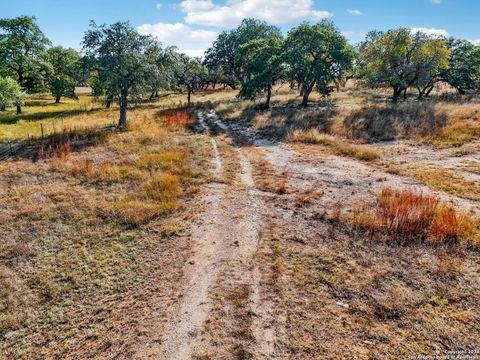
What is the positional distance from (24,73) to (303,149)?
119 feet

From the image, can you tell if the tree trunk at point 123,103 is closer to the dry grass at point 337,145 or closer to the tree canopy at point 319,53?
the dry grass at point 337,145

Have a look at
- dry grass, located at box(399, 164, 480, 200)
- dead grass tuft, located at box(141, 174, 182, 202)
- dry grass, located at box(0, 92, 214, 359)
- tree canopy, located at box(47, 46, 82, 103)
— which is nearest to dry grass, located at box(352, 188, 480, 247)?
dry grass, located at box(399, 164, 480, 200)

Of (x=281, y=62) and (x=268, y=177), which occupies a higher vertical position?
(x=281, y=62)

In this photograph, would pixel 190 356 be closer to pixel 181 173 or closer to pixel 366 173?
pixel 181 173

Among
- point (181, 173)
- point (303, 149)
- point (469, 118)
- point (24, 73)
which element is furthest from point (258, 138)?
point (24, 73)

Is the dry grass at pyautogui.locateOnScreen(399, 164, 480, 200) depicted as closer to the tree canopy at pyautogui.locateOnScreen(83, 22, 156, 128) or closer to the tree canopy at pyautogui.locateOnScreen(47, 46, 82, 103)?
the tree canopy at pyautogui.locateOnScreen(83, 22, 156, 128)

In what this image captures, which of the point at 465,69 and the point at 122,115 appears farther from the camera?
the point at 465,69

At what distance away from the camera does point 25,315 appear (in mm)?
6211

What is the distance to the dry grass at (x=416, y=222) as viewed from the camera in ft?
25.8

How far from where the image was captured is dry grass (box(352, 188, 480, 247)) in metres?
7.88

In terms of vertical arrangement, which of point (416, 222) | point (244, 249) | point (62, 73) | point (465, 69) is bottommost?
point (244, 249)

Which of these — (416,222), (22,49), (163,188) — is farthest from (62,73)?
(416,222)

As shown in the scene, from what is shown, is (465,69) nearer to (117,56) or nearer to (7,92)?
(117,56)

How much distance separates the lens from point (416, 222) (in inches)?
329
